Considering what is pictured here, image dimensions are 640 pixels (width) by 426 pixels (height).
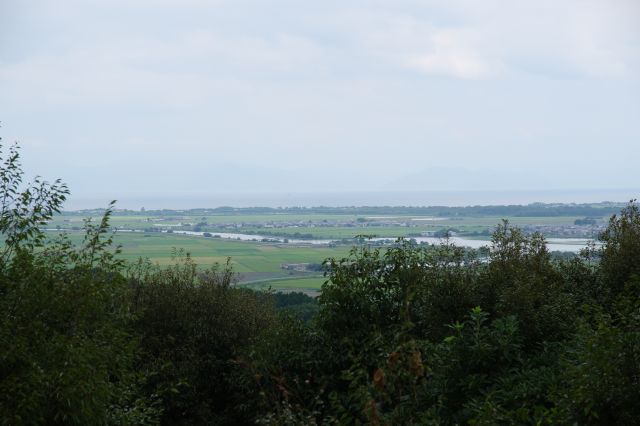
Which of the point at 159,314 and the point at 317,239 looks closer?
the point at 159,314

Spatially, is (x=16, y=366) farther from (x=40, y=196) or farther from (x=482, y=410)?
(x=482, y=410)

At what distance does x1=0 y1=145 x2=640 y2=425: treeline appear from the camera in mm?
6914

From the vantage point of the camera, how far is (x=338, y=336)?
1362cm

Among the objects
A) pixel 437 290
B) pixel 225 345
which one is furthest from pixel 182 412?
pixel 437 290

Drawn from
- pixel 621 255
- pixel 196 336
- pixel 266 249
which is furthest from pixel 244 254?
pixel 621 255

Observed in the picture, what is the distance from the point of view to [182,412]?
1556cm

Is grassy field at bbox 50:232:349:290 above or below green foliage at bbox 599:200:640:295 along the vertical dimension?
below

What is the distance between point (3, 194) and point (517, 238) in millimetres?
10861

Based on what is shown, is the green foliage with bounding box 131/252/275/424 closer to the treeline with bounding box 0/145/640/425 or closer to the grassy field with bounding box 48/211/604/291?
the treeline with bounding box 0/145/640/425

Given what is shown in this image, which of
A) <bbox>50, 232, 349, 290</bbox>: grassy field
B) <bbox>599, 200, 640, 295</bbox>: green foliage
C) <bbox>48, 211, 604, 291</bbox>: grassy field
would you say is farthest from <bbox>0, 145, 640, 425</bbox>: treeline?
<bbox>50, 232, 349, 290</bbox>: grassy field

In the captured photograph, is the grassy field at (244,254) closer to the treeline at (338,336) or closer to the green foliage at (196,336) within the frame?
the green foliage at (196,336)

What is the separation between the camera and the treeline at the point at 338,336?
6.91 metres

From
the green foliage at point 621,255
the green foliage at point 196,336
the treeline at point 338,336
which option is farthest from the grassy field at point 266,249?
the green foliage at point 621,255

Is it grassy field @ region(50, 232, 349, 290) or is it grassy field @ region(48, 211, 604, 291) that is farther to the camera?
grassy field @ region(50, 232, 349, 290)
